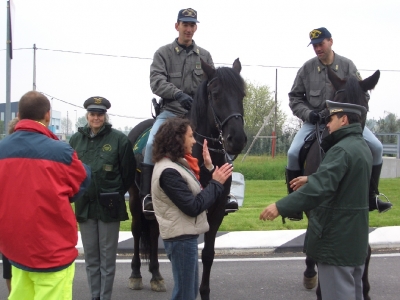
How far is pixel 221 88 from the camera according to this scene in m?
5.64

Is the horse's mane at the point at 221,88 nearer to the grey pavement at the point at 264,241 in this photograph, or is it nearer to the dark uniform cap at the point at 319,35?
the dark uniform cap at the point at 319,35

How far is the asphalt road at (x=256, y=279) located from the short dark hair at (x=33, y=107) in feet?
10.5

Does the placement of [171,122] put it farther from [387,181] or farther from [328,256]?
[387,181]

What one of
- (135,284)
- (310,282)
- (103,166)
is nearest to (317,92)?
(310,282)

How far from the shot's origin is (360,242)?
406cm

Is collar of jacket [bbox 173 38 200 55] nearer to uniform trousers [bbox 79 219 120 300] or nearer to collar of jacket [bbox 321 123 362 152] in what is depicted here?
uniform trousers [bbox 79 219 120 300]

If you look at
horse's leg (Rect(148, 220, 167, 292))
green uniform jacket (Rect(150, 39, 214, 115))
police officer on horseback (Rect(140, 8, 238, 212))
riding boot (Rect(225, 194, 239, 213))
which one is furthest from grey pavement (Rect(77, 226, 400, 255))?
green uniform jacket (Rect(150, 39, 214, 115))

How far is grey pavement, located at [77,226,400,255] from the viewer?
28.8ft

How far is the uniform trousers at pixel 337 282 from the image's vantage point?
4.05m

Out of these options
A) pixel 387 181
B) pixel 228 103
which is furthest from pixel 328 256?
pixel 387 181

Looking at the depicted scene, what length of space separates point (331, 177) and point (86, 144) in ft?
9.63

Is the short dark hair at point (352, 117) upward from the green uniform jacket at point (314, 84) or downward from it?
downward

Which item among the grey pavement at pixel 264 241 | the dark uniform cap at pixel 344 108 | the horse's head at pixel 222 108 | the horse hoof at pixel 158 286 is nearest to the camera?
the dark uniform cap at pixel 344 108

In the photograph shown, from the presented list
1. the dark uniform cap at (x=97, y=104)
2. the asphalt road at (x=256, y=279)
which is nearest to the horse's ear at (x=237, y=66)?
the dark uniform cap at (x=97, y=104)
